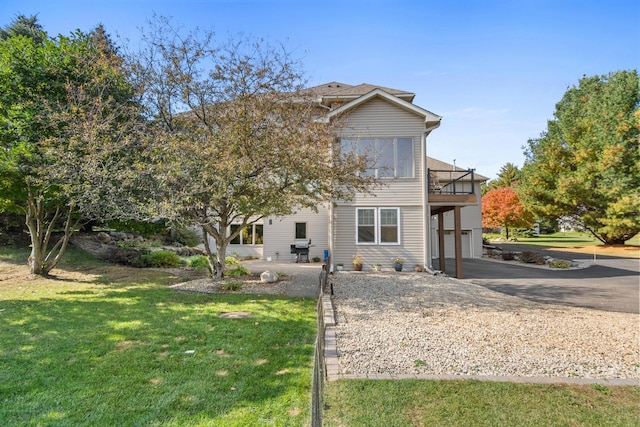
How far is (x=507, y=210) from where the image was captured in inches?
1264

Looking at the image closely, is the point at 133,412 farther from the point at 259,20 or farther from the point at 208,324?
the point at 259,20

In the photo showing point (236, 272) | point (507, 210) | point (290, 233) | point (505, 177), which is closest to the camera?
point (236, 272)

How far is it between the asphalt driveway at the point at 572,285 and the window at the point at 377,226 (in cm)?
362

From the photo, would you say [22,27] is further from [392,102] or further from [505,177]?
[505,177]

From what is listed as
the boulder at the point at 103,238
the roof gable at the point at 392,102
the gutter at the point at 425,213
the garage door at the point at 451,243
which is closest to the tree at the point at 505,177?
the garage door at the point at 451,243

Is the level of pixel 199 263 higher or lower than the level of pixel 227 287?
higher

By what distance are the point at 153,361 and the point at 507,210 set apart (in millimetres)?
35408

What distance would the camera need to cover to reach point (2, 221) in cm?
1553

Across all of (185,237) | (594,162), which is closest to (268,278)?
(185,237)

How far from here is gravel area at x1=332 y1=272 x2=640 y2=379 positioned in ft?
14.6

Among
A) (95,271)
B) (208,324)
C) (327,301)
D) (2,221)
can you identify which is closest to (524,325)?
(327,301)

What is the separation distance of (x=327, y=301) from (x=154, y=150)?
6.20 m

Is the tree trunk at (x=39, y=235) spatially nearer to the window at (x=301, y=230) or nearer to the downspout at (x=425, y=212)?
the window at (x=301, y=230)

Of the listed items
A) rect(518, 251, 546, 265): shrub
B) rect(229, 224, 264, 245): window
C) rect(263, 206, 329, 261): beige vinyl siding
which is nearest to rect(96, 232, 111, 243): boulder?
rect(229, 224, 264, 245): window
